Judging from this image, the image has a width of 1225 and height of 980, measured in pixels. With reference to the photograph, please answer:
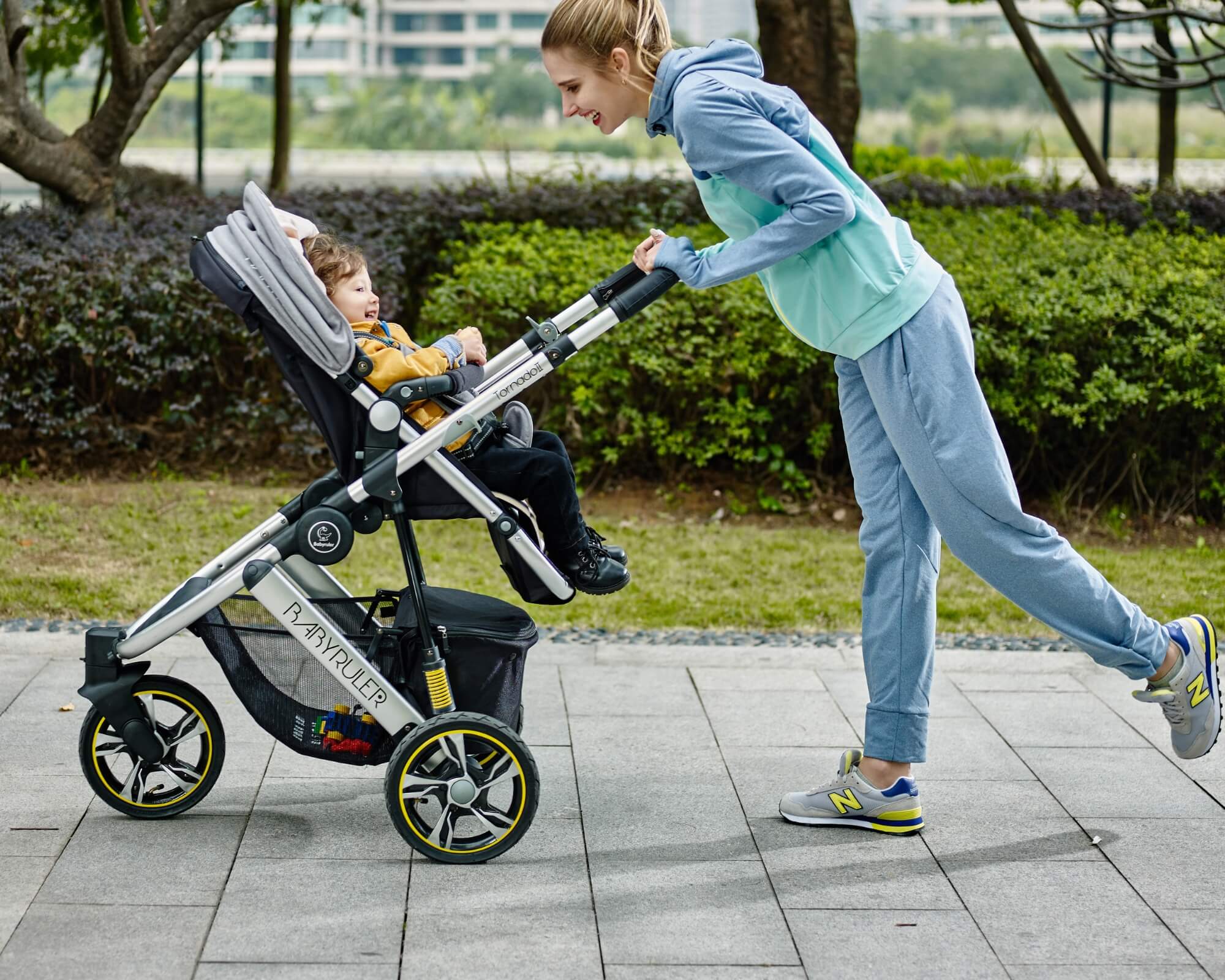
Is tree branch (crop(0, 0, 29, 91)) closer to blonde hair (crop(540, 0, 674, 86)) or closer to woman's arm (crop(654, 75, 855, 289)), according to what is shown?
blonde hair (crop(540, 0, 674, 86))

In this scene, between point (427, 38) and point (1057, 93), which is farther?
point (427, 38)

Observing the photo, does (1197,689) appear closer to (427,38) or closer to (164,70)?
(164,70)

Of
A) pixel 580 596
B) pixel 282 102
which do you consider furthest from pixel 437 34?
pixel 580 596

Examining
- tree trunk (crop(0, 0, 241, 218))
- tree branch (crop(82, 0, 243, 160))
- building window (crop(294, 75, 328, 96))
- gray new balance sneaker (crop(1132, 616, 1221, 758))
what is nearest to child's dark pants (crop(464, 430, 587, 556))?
gray new balance sneaker (crop(1132, 616, 1221, 758))

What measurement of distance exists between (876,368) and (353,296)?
46.6 inches

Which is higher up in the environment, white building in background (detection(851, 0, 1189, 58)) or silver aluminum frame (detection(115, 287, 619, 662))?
white building in background (detection(851, 0, 1189, 58))

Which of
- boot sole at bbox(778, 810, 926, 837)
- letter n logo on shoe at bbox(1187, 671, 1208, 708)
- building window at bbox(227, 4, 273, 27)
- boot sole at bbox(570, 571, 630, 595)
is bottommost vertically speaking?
boot sole at bbox(778, 810, 926, 837)

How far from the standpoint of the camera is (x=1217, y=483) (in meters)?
6.77

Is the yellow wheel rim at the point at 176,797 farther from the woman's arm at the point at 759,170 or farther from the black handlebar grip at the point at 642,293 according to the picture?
the woman's arm at the point at 759,170

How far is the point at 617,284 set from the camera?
3299mm

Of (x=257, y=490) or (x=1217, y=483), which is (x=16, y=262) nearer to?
(x=257, y=490)

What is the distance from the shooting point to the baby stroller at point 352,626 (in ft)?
10.4

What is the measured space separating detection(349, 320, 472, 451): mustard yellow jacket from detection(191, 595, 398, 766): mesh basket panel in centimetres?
47

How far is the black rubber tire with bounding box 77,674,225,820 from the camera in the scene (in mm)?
3381
